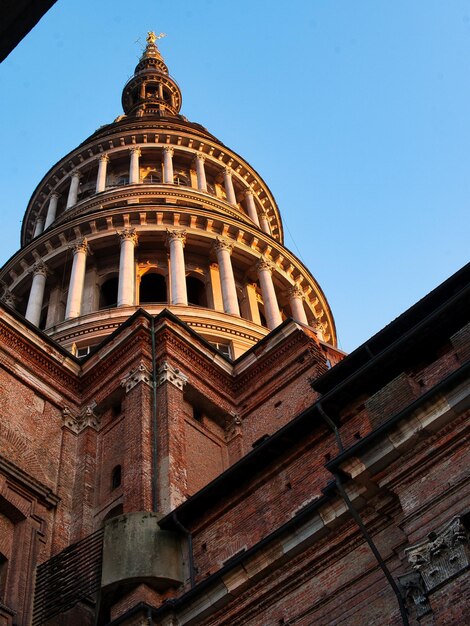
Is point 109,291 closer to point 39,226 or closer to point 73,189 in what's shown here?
point 73,189

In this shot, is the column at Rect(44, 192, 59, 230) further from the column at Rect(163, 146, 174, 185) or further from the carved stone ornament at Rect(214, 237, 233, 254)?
the carved stone ornament at Rect(214, 237, 233, 254)

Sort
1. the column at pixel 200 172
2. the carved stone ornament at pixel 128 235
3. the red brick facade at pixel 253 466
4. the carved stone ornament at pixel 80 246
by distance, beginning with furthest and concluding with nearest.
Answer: the column at pixel 200 172 → the carved stone ornament at pixel 80 246 → the carved stone ornament at pixel 128 235 → the red brick facade at pixel 253 466

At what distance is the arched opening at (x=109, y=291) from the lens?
38.0 meters

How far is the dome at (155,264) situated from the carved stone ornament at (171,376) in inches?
292

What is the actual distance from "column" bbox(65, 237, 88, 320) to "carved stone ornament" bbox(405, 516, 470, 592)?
22.8 m

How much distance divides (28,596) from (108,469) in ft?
15.3

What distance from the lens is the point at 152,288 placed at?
129 feet

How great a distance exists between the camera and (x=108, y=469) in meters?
23.0

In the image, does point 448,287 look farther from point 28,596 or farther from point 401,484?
point 28,596

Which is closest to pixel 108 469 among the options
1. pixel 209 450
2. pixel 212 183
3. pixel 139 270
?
pixel 209 450

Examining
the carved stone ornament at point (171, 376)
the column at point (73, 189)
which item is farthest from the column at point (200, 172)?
the carved stone ornament at point (171, 376)

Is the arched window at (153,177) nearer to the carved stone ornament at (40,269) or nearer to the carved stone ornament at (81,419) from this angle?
the carved stone ornament at (40,269)

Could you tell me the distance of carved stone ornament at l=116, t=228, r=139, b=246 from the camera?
37.5 m

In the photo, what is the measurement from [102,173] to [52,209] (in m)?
3.67
